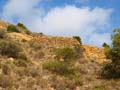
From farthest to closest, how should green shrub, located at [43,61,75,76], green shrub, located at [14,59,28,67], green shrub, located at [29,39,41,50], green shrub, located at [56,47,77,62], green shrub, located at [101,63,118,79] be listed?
1. green shrub, located at [29,39,41,50]
2. green shrub, located at [56,47,77,62]
3. green shrub, located at [101,63,118,79]
4. green shrub, located at [43,61,75,76]
5. green shrub, located at [14,59,28,67]

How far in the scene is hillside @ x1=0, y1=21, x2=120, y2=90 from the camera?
22.9m

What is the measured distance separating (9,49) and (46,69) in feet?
10.7

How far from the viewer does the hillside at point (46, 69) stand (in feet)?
75.2

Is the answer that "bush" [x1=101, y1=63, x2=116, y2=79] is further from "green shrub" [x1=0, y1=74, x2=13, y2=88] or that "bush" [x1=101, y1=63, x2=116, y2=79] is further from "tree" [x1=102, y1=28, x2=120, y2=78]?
"green shrub" [x1=0, y1=74, x2=13, y2=88]

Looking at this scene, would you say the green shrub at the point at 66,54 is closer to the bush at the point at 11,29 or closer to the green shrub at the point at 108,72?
the green shrub at the point at 108,72

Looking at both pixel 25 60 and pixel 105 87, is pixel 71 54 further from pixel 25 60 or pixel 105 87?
pixel 105 87

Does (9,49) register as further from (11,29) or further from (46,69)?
(11,29)

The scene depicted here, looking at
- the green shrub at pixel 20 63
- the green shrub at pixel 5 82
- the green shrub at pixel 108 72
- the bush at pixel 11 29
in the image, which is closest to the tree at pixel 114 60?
the green shrub at pixel 108 72

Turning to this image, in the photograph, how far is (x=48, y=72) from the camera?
1061 inches

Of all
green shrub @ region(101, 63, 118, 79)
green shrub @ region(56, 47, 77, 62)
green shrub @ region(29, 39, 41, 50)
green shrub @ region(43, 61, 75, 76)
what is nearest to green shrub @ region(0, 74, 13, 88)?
green shrub @ region(43, 61, 75, 76)

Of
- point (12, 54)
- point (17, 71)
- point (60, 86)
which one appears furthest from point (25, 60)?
point (60, 86)

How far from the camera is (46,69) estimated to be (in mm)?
27500

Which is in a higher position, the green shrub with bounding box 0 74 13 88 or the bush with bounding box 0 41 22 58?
the bush with bounding box 0 41 22 58

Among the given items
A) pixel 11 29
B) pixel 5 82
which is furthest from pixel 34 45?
pixel 5 82
